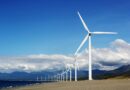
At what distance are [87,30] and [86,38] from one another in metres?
2.16

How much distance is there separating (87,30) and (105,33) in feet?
18.2

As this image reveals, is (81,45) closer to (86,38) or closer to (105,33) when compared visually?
(86,38)

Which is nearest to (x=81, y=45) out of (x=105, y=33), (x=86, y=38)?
(x=86, y=38)

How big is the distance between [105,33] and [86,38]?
246 inches

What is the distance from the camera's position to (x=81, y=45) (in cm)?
9125

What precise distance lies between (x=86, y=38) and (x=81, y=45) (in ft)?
9.37

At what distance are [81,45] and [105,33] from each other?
8817 millimetres

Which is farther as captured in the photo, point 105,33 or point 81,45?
point 81,45

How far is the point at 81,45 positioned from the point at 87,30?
4835 mm

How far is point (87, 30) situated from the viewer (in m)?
88.6

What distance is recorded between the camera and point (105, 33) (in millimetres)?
85062

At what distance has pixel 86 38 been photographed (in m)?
89.4
